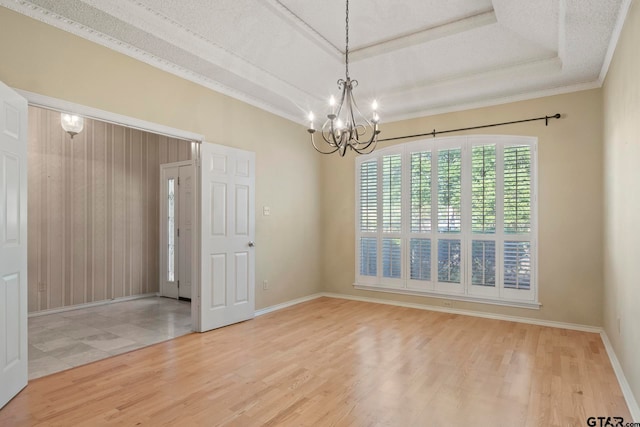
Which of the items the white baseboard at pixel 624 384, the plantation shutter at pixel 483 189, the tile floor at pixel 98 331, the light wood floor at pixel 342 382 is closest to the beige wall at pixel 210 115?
the tile floor at pixel 98 331

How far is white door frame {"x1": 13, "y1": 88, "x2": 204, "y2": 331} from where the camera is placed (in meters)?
2.92

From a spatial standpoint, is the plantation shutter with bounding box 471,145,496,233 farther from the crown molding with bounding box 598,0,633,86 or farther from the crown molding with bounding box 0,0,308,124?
the crown molding with bounding box 0,0,308,124

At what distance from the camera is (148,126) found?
12.0 feet

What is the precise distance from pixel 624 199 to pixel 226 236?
3987 millimetres

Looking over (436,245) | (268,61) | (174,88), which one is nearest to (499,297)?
(436,245)

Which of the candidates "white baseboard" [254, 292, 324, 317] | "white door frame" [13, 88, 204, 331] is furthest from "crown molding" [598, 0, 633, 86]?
"white baseboard" [254, 292, 324, 317]

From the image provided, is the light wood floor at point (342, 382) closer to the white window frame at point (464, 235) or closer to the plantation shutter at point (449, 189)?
the white window frame at point (464, 235)

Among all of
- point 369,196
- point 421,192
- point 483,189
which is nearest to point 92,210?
point 369,196

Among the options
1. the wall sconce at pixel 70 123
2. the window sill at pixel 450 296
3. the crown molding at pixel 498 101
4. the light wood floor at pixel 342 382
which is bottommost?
the light wood floor at pixel 342 382

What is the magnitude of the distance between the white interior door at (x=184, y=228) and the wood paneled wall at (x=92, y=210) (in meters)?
0.39

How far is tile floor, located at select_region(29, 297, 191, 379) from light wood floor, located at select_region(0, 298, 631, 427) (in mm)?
232

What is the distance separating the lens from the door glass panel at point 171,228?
6.28 m

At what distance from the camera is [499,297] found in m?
4.69

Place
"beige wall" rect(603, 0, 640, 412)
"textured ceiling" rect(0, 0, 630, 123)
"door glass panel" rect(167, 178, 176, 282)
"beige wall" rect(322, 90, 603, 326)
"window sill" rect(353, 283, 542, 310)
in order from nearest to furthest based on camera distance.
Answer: "beige wall" rect(603, 0, 640, 412) < "textured ceiling" rect(0, 0, 630, 123) < "beige wall" rect(322, 90, 603, 326) < "window sill" rect(353, 283, 542, 310) < "door glass panel" rect(167, 178, 176, 282)
